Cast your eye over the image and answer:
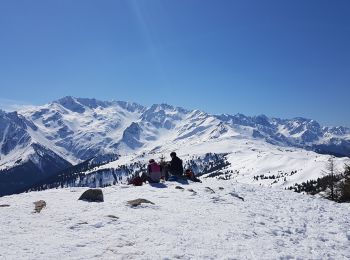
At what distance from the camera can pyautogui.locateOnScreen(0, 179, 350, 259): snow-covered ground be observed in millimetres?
14992

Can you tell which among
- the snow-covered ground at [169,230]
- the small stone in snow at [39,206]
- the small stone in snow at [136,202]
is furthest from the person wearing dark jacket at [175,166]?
the small stone in snow at [39,206]

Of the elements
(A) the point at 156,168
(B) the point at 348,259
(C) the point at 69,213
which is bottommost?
(B) the point at 348,259

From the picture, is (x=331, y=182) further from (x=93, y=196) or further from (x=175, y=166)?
(x=93, y=196)

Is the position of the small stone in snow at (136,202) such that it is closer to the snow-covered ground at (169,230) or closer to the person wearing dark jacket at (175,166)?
the snow-covered ground at (169,230)

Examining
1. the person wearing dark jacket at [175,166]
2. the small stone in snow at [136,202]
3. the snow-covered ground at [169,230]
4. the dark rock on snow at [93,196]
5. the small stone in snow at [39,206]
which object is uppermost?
the person wearing dark jacket at [175,166]

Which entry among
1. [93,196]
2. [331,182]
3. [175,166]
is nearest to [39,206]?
[93,196]

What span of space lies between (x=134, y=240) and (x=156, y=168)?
20.1 m

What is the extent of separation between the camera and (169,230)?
18.1 meters

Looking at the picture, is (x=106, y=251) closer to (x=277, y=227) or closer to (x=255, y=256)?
(x=255, y=256)

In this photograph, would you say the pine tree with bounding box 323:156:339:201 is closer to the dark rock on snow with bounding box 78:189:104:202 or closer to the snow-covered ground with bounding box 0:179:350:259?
the snow-covered ground with bounding box 0:179:350:259

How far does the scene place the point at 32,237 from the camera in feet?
53.0

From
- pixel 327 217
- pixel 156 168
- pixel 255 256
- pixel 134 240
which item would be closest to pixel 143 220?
pixel 134 240

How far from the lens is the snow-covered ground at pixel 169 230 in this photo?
15.0 meters

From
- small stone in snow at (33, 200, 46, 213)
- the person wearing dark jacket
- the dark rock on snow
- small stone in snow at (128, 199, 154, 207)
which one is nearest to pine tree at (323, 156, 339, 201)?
the person wearing dark jacket
